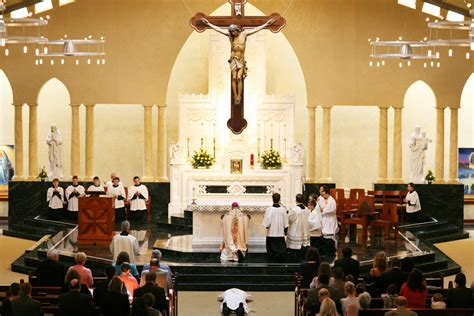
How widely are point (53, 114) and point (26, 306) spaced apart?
18055 mm

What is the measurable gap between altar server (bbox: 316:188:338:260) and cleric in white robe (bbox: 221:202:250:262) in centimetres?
167

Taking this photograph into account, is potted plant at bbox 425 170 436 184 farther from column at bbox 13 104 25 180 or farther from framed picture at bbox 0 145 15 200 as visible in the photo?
framed picture at bbox 0 145 15 200

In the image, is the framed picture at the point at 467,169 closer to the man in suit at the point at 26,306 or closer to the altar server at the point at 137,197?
the altar server at the point at 137,197

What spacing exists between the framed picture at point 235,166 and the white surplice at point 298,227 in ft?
17.3

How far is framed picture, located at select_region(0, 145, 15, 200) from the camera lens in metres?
29.9

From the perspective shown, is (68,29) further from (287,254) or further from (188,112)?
(287,254)

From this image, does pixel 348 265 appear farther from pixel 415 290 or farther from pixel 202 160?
pixel 202 160

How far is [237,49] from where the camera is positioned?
24062mm

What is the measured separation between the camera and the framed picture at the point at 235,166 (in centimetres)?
2528


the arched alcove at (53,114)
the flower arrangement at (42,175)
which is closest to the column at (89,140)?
the flower arrangement at (42,175)

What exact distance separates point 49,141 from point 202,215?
25.9ft

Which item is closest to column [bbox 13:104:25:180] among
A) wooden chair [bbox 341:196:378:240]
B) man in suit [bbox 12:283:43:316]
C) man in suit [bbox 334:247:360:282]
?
wooden chair [bbox 341:196:378:240]

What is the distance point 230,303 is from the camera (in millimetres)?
16797

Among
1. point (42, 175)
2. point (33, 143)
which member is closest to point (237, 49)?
point (42, 175)
